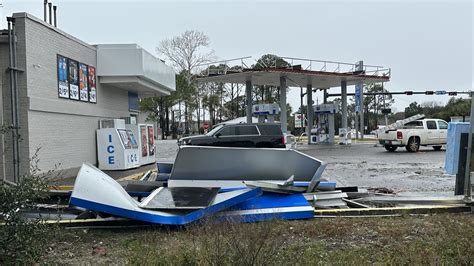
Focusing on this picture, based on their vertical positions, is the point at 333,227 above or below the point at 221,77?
below

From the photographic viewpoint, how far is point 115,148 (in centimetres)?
1634

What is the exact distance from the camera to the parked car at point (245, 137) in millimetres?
19816

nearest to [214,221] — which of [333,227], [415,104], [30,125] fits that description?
[333,227]

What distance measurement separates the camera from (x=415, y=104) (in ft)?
353

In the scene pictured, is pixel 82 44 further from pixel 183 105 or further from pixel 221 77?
pixel 183 105

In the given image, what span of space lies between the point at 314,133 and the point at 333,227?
106 ft

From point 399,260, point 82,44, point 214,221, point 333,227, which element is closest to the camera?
point 399,260

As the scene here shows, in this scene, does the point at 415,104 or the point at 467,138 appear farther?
the point at 415,104

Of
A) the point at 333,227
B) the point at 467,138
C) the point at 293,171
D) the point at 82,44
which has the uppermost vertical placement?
the point at 82,44

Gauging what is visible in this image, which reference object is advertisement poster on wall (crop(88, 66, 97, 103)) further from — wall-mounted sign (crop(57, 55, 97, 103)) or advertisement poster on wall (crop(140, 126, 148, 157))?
advertisement poster on wall (crop(140, 126, 148, 157))

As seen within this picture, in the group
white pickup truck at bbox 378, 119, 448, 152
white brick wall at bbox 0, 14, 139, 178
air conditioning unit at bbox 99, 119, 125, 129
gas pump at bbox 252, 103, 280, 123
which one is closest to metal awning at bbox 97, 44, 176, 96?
white brick wall at bbox 0, 14, 139, 178

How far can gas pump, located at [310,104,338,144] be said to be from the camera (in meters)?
35.7

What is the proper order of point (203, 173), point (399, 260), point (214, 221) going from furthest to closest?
point (203, 173)
point (214, 221)
point (399, 260)

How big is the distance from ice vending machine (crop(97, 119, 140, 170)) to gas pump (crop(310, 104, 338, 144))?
22119 millimetres
